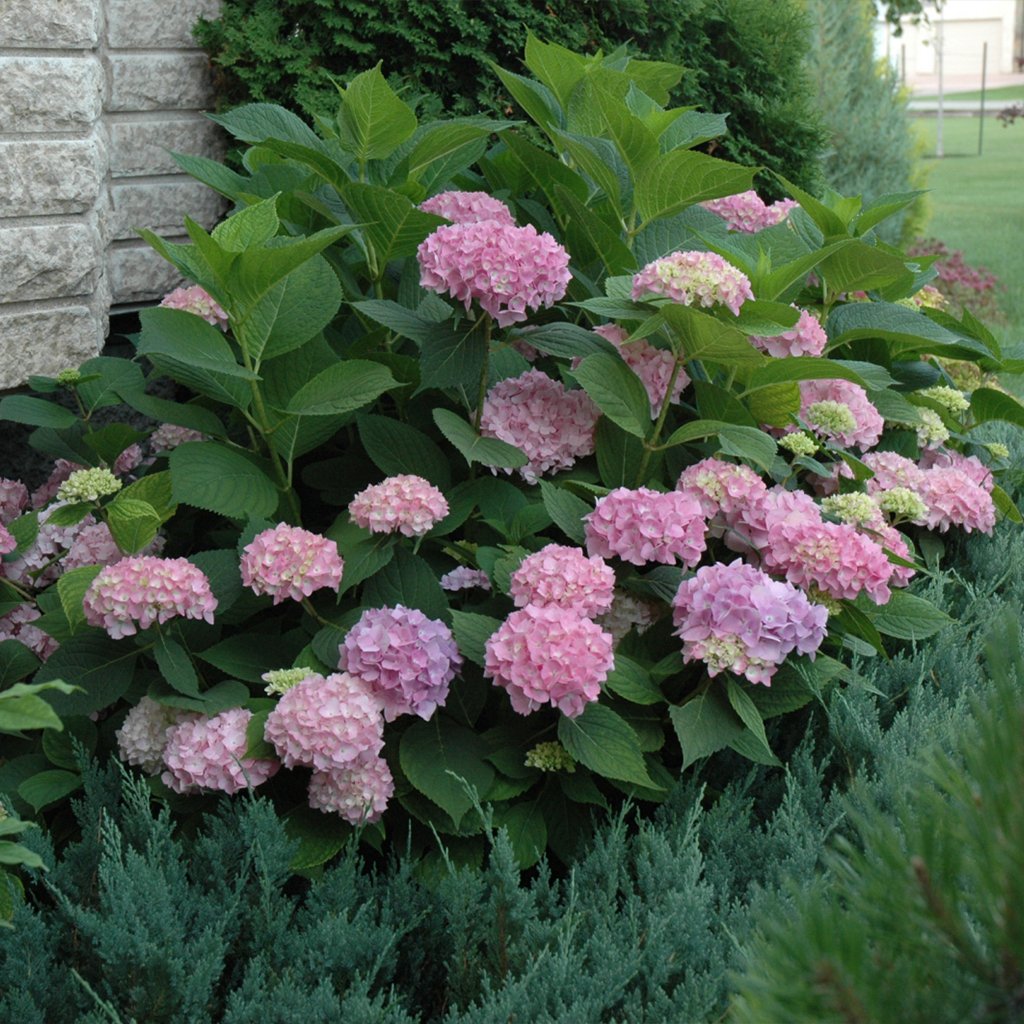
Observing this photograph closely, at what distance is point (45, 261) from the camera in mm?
2709

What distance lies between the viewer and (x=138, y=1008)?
4.56 feet

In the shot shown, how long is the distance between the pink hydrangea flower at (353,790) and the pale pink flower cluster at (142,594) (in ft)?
1.03

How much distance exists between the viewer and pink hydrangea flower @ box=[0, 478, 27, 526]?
243cm

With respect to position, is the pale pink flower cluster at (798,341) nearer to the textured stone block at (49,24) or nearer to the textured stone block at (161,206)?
the textured stone block at (49,24)

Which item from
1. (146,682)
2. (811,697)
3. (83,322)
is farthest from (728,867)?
(83,322)

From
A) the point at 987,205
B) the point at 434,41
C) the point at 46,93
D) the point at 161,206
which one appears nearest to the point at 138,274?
the point at 161,206

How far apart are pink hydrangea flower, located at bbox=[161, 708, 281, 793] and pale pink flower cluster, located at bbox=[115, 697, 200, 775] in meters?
0.05

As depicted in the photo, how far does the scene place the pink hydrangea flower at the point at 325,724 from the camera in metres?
1.57

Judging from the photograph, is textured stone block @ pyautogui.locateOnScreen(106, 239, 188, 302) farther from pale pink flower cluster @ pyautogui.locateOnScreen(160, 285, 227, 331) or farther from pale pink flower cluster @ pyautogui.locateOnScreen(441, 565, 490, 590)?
pale pink flower cluster @ pyautogui.locateOnScreen(441, 565, 490, 590)

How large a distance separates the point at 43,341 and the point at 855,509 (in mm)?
1846

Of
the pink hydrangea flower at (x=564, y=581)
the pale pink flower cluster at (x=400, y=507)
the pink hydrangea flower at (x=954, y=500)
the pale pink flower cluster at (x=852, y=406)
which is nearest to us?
the pink hydrangea flower at (x=564, y=581)

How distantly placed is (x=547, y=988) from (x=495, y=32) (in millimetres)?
2895

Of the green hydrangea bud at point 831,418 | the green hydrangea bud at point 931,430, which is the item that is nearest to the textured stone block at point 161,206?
the green hydrangea bud at point 831,418

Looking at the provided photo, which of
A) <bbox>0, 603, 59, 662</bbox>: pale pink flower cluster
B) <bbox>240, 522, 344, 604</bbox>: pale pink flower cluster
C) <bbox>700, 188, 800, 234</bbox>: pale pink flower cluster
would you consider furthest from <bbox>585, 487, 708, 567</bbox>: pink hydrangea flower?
<bbox>700, 188, 800, 234</bbox>: pale pink flower cluster
